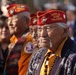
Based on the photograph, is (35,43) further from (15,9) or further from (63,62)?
(63,62)

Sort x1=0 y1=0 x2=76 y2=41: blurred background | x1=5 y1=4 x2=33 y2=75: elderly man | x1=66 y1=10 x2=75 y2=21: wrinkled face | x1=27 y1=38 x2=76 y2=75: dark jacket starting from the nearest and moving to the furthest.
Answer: x1=27 y1=38 x2=76 y2=75: dark jacket → x1=5 y1=4 x2=33 y2=75: elderly man → x1=0 y1=0 x2=76 y2=41: blurred background → x1=66 y1=10 x2=75 y2=21: wrinkled face

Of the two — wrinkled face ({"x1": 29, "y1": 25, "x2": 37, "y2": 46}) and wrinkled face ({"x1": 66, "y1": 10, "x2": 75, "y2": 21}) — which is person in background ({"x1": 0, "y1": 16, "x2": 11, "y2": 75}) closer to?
wrinkled face ({"x1": 29, "y1": 25, "x2": 37, "y2": 46})

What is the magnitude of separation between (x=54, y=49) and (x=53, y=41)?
11cm

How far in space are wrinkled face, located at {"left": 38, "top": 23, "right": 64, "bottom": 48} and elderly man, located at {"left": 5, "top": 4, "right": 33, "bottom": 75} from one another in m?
1.23

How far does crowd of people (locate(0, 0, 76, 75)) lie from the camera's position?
750cm

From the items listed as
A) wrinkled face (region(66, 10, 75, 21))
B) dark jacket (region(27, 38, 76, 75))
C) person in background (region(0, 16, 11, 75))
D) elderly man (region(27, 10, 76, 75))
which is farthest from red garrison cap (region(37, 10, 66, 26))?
wrinkled face (region(66, 10, 75, 21))

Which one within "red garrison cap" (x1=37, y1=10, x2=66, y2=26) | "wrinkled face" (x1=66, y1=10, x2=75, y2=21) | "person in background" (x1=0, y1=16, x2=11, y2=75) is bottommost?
"wrinkled face" (x1=66, y1=10, x2=75, y2=21)

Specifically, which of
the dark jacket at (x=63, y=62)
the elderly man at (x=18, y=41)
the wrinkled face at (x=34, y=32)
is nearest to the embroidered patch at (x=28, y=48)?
the elderly man at (x=18, y=41)

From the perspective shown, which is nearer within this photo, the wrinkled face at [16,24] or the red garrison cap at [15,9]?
the wrinkled face at [16,24]

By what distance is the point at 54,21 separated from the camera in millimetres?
7824

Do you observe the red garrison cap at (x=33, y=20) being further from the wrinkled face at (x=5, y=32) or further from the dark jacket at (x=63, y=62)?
the dark jacket at (x=63, y=62)

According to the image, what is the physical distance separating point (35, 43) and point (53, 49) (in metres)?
1.32

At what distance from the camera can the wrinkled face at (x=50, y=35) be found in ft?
25.0

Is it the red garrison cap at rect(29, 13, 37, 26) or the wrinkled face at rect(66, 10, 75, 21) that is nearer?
the red garrison cap at rect(29, 13, 37, 26)
